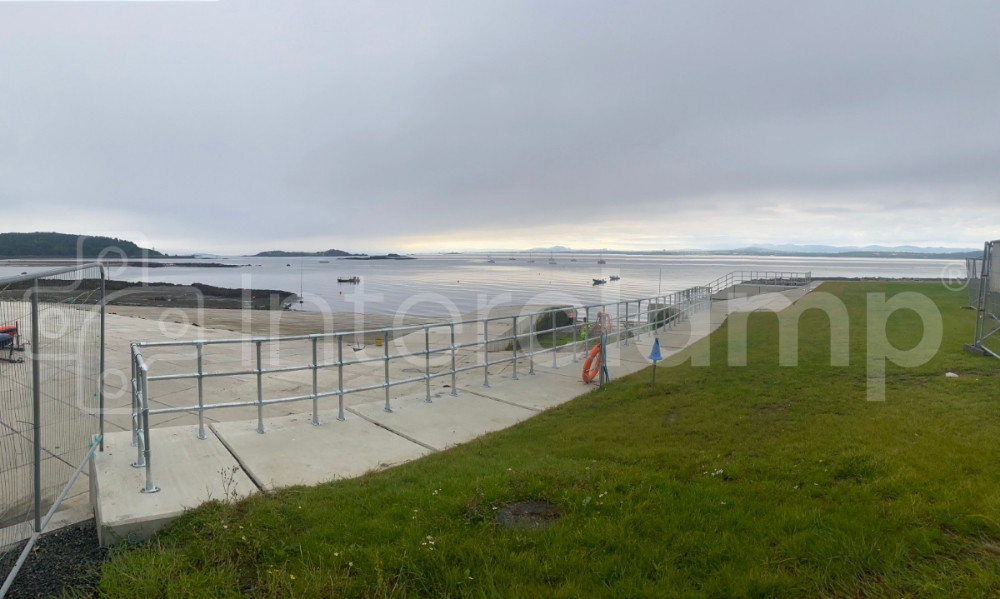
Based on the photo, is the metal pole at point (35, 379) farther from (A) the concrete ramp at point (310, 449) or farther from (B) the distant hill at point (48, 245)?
(B) the distant hill at point (48, 245)

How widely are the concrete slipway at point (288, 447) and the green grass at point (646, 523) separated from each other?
1.37 ft

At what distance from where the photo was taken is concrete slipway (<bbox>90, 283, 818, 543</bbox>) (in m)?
4.45

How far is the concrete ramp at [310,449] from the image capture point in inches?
211

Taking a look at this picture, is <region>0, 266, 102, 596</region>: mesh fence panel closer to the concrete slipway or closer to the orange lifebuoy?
the concrete slipway

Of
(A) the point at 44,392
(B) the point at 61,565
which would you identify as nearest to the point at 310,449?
(B) the point at 61,565

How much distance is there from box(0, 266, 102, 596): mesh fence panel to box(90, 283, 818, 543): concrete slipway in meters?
0.40

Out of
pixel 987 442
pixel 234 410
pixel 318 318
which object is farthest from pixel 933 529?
pixel 318 318

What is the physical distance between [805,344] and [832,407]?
6.05 metres

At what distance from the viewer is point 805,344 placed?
40.6 feet

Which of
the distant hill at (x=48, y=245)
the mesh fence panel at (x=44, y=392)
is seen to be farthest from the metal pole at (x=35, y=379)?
the distant hill at (x=48, y=245)

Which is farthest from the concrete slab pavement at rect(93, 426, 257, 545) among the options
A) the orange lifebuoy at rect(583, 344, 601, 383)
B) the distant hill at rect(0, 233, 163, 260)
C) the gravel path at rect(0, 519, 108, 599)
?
the distant hill at rect(0, 233, 163, 260)

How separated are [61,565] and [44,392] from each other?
3.85ft

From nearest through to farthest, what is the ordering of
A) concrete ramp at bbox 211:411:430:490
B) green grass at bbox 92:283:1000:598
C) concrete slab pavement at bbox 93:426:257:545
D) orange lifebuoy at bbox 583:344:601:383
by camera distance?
green grass at bbox 92:283:1000:598
concrete slab pavement at bbox 93:426:257:545
concrete ramp at bbox 211:411:430:490
orange lifebuoy at bbox 583:344:601:383

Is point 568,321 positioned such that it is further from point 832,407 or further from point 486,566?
point 486,566
